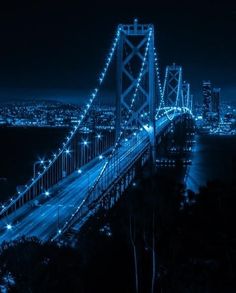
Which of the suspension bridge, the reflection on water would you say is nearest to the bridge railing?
the suspension bridge

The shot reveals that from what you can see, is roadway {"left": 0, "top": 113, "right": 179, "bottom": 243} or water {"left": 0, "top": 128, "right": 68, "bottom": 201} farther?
water {"left": 0, "top": 128, "right": 68, "bottom": 201}

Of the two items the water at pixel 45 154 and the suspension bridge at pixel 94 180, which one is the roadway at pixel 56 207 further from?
the water at pixel 45 154

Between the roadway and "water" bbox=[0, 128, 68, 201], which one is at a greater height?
the roadway

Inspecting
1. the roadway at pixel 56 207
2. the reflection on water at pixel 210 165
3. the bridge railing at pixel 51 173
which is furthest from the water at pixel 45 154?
the roadway at pixel 56 207

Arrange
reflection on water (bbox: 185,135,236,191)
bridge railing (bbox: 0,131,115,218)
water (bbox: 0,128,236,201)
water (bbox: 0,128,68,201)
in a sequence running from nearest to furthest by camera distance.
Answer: bridge railing (bbox: 0,131,115,218) → reflection on water (bbox: 185,135,236,191) → water (bbox: 0,128,236,201) → water (bbox: 0,128,68,201)

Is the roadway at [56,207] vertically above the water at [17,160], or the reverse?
the roadway at [56,207]

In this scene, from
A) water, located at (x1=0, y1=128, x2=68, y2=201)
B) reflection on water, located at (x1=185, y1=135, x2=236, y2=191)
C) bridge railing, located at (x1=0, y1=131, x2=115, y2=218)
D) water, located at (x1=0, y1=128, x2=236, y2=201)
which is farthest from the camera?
water, located at (x1=0, y1=128, x2=68, y2=201)

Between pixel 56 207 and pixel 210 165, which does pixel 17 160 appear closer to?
pixel 210 165

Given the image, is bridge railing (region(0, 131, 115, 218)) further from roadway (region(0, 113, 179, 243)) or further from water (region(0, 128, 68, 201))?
water (region(0, 128, 68, 201))

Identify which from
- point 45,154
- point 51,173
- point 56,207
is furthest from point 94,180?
point 45,154
